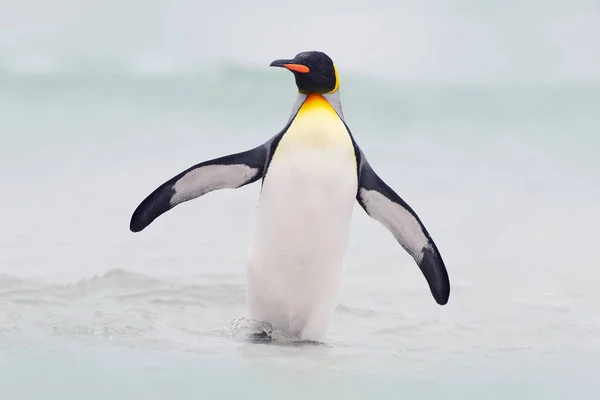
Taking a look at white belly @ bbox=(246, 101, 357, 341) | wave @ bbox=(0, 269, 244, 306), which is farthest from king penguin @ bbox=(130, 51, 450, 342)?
wave @ bbox=(0, 269, 244, 306)

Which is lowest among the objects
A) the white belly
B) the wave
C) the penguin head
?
the wave

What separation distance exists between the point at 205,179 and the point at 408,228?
1049mm

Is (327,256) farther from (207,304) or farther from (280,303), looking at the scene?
(207,304)

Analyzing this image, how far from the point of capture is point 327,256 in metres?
5.42

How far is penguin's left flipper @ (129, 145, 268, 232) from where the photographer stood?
18.2 feet

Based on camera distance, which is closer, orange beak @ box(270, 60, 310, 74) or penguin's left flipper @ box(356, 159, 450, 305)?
orange beak @ box(270, 60, 310, 74)

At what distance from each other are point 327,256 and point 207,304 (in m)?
1.64

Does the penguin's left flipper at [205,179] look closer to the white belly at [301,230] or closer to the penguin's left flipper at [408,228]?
the white belly at [301,230]

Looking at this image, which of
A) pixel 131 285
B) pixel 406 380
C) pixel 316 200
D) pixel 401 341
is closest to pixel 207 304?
pixel 131 285

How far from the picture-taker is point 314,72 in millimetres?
5484

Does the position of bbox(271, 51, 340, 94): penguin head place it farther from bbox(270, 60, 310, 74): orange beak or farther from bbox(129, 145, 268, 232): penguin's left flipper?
bbox(129, 145, 268, 232): penguin's left flipper

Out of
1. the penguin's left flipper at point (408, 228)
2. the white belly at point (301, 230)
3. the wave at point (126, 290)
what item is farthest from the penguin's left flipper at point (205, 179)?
the wave at point (126, 290)

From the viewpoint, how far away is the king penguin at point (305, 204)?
532 cm

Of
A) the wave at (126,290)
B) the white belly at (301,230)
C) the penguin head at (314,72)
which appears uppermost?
the penguin head at (314,72)
